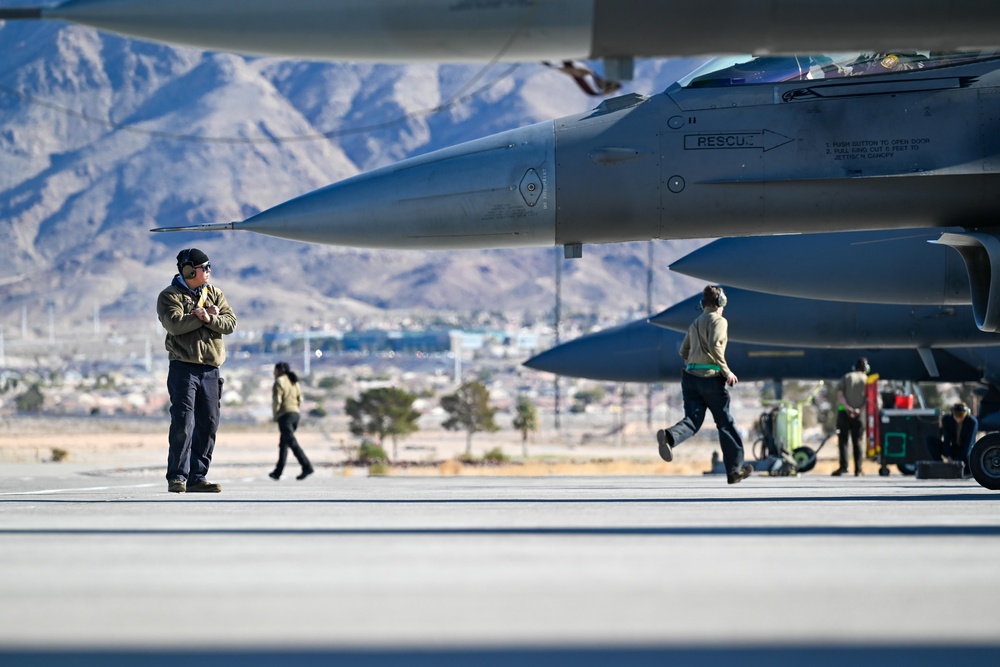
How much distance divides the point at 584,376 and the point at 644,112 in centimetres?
1343

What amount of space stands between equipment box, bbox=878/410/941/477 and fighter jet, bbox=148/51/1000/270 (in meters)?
9.20

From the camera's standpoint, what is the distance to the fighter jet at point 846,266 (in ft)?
47.5

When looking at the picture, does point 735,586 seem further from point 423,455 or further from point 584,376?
point 423,455

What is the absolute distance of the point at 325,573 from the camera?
4.58 meters

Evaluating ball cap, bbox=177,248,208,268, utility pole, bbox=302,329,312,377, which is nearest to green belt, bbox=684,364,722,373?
ball cap, bbox=177,248,208,268

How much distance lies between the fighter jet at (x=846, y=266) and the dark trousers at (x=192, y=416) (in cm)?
744

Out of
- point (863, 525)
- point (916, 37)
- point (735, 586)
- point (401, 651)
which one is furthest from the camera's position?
point (916, 37)

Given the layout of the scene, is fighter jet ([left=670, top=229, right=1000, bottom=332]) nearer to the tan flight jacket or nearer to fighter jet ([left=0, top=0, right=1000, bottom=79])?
fighter jet ([left=0, top=0, right=1000, bottom=79])

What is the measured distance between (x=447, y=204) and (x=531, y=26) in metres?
4.09

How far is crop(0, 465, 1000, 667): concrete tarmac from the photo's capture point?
10.8ft

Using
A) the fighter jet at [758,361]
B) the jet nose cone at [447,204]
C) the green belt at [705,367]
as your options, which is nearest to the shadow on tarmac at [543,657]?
the green belt at [705,367]

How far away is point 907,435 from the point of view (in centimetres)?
1984

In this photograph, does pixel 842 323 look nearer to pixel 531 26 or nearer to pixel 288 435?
pixel 288 435

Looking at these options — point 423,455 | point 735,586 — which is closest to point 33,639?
point 735,586
